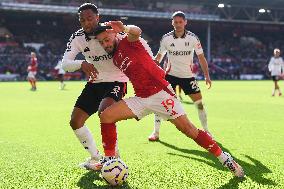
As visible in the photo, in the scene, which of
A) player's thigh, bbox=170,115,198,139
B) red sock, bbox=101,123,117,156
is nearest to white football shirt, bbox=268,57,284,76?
player's thigh, bbox=170,115,198,139

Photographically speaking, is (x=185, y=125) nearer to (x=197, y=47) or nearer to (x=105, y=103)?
(x=105, y=103)

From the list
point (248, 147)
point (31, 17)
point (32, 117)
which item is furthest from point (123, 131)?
point (31, 17)

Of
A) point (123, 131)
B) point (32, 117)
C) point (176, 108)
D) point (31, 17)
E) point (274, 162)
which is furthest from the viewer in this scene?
point (31, 17)

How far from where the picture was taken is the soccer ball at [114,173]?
5156 mm

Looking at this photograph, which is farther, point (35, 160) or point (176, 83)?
point (176, 83)

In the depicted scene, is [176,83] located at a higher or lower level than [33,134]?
higher

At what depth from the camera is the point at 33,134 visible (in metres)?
9.66

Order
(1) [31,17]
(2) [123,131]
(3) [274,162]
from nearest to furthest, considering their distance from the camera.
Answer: (3) [274,162] → (2) [123,131] → (1) [31,17]

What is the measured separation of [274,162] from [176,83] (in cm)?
332

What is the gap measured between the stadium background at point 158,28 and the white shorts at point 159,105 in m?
39.5

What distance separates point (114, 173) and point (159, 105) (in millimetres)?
1005

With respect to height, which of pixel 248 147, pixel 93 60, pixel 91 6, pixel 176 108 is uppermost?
pixel 91 6

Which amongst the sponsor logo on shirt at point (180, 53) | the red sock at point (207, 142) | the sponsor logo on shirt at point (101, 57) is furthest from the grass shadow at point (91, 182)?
the sponsor logo on shirt at point (180, 53)

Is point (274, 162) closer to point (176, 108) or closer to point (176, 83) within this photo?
point (176, 108)
